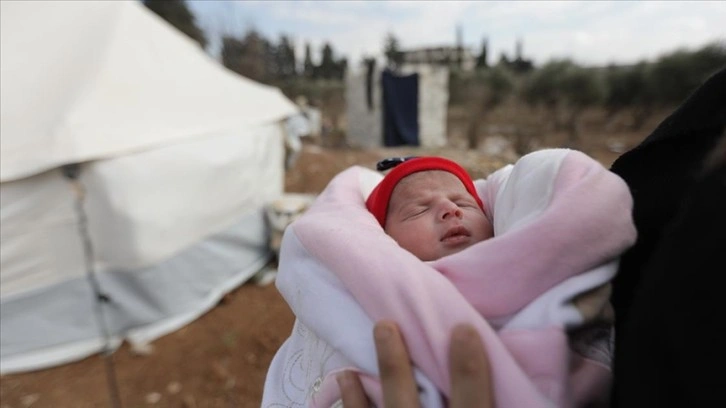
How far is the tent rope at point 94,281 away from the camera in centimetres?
238

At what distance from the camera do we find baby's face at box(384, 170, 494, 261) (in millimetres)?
839

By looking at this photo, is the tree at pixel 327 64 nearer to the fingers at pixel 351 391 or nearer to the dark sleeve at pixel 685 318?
the fingers at pixel 351 391

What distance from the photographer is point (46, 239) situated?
2.48 m

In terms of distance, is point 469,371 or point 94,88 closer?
point 469,371

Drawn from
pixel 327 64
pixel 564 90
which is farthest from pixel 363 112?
pixel 327 64

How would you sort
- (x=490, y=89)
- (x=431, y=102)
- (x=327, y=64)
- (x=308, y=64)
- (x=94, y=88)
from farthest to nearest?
(x=308, y=64) < (x=327, y=64) < (x=490, y=89) < (x=431, y=102) < (x=94, y=88)

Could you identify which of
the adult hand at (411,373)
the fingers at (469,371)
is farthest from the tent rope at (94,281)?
the fingers at (469,371)

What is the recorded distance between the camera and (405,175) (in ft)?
3.47

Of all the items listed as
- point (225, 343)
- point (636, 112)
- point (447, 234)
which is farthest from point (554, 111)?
point (447, 234)

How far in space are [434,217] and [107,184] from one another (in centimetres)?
229

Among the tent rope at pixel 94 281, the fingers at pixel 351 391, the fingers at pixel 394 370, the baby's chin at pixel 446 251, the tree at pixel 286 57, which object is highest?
the tree at pixel 286 57

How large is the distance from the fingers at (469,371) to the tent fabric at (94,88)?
247cm

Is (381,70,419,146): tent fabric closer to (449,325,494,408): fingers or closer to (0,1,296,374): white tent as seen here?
(0,1,296,374): white tent

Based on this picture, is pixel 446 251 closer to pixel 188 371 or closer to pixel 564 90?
pixel 188 371
